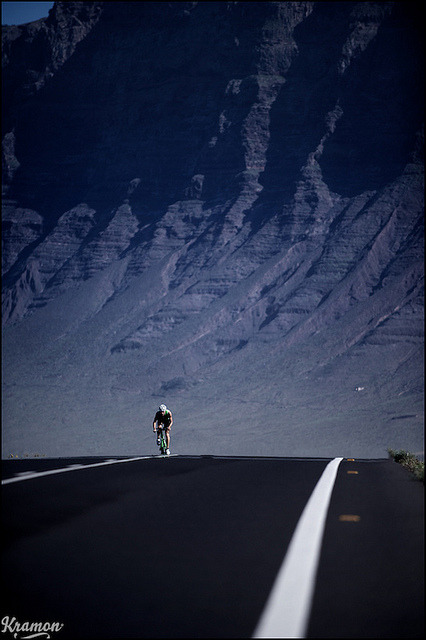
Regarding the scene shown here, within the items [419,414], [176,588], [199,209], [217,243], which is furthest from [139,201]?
[176,588]

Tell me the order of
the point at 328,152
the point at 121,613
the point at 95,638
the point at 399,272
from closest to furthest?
the point at 95,638 < the point at 121,613 < the point at 399,272 < the point at 328,152

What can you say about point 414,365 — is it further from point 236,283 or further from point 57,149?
point 57,149
